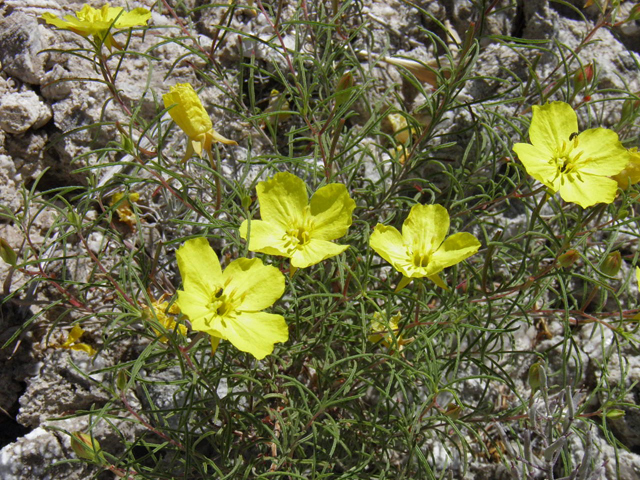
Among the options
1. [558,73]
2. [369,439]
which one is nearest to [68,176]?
[369,439]

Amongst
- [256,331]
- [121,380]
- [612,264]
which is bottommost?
[121,380]

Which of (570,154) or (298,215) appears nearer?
(298,215)

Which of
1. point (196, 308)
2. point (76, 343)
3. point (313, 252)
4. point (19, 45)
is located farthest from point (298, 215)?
point (19, 45)

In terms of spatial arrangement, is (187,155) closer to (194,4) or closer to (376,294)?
(376,294)

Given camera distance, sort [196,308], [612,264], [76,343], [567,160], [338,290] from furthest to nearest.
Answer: [338,290] < [76,343] < [567,160] < [612,264] < [196,308]

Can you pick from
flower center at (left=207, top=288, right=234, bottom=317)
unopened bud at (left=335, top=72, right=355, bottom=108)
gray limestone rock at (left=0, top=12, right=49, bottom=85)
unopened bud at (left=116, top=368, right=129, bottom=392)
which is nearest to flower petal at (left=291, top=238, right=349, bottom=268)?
flower center at (left=207, top=288, right=234, bottom=317)

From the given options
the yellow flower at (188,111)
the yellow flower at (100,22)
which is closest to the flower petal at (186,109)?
the yellow flower at (188,111)

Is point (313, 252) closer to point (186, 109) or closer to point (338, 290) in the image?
point (186, 109)
